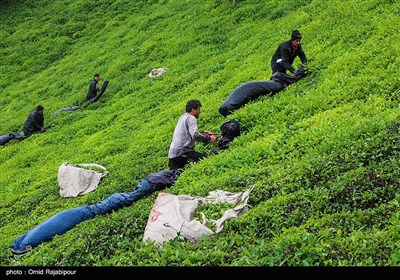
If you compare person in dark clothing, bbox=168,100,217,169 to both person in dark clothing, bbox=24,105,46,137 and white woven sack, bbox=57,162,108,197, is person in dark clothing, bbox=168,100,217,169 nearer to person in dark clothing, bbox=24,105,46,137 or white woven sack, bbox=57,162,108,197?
white woven sack, bbox=57,162,108,197

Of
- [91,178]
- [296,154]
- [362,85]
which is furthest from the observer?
[91,178]

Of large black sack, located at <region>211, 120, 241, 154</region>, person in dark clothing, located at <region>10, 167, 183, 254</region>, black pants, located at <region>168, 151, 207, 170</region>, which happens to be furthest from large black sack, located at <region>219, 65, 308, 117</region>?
person in dark clothing, located at <region>10, 167, 183, 254</region>

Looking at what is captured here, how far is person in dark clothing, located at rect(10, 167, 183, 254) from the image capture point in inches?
350

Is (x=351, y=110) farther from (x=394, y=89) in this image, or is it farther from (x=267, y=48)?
(x=267, y=48)

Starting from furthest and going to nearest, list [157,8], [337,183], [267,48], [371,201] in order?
[157,8] < [267,48] < [337,183] < [371,201]

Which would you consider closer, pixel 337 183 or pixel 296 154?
pixel 337 183

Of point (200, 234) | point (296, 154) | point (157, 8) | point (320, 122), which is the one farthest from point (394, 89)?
point (157, 8)

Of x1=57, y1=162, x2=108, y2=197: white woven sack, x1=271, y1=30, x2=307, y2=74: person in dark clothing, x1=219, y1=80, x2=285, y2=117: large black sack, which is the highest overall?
x1=271, y1=30, x2=307, y2=74: person in dark clothing

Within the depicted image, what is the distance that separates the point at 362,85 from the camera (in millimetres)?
11758

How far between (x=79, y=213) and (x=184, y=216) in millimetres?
2914

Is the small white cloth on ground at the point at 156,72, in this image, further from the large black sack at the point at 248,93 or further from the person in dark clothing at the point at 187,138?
the person in dark clothing at the point at 187,138

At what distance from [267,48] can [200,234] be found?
13.6 metres

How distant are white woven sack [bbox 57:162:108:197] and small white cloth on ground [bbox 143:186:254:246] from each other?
178 inches

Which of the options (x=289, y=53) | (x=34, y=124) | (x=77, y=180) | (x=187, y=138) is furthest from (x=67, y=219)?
(x=34, y=124)
